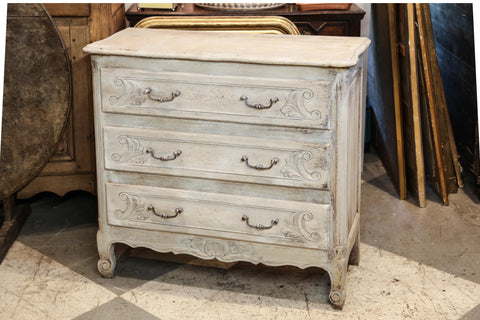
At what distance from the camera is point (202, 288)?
106 inches

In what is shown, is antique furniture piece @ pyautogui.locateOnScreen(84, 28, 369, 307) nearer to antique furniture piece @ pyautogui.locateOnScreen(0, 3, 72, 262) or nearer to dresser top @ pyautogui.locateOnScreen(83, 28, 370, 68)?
dresser top @ pyautogui.locateOnScreen(83, 28, 370, 68)

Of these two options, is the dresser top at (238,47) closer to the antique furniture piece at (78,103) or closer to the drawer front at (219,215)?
the antique furniture piece at (78,103)

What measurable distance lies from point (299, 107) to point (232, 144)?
0.88ft

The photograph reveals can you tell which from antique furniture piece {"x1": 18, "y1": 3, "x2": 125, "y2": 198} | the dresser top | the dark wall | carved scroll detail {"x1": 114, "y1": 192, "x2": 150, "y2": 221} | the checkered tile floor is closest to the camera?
the dresser top

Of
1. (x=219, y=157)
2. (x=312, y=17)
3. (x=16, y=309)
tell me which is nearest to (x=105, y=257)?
(x=16, y=309)

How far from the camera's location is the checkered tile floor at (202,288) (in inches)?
99.3

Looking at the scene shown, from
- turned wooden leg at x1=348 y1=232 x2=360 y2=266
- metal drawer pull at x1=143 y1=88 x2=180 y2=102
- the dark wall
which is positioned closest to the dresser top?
metal drawer pull at x1=143 y1=88 x2=180 y2=102

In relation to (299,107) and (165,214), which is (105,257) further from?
(299,107)

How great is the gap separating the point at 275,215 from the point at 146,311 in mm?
561

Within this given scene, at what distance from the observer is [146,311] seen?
2531mm

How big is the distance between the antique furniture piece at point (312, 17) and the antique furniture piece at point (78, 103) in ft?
0.54

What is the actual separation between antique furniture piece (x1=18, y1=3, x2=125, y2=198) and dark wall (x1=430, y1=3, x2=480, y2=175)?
1.70 m

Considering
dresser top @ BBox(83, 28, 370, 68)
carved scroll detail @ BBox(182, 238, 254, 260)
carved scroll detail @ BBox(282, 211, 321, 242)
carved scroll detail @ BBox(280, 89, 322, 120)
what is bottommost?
carved scroll detail @ BBox(182, 238, 254, 260)

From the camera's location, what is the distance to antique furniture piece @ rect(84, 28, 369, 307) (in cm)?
235
